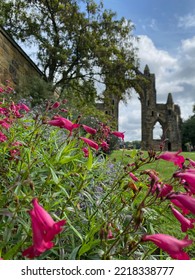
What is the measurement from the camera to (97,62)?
1375cm

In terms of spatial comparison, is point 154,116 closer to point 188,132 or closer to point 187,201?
point 188,132

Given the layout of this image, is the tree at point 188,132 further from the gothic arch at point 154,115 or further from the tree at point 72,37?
the tree at point 72,37

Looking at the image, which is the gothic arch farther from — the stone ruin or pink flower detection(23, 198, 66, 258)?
pink flower detection(23, 198, 66, 258)

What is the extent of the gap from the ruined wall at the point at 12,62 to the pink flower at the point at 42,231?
8.64m

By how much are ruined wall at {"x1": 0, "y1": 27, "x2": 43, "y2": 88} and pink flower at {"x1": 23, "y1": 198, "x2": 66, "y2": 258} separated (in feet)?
28.3

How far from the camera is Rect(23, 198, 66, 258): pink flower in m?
0.93

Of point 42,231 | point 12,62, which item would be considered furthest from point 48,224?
point 12,62

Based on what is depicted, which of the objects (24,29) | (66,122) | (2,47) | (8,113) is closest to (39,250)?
(66,122)

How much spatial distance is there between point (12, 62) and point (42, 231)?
32.4 ft

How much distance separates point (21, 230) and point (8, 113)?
1726mm

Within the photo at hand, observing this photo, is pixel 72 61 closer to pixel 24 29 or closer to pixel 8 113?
pixel 24 29

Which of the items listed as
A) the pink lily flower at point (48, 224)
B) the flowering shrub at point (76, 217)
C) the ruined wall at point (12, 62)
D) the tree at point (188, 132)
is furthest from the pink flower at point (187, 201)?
the tree at point (188, 132)

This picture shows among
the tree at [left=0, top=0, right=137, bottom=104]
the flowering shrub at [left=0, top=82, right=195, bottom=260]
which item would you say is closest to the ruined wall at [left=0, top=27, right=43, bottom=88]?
the tree at [left=0, top=0, right=137, bottom=104]

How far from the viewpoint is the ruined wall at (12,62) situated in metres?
9.03
